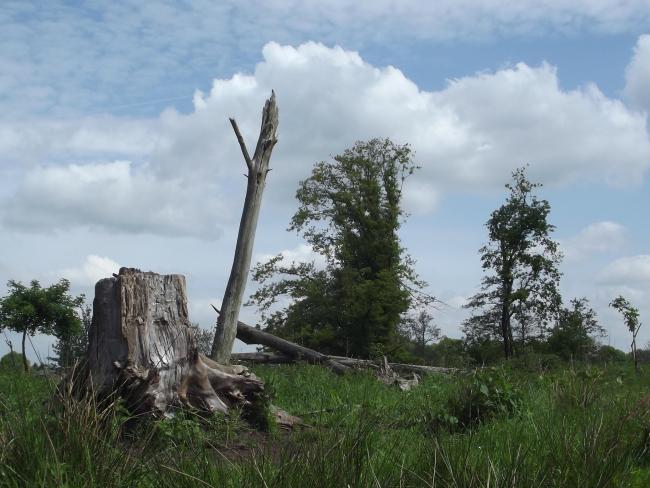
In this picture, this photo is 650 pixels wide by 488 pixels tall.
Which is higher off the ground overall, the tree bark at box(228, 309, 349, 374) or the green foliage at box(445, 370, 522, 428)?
the tree bark at box(228, 309, 349, 374)

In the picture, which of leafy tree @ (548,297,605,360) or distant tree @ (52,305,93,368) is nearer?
distant tree @ (52,305,93,368)

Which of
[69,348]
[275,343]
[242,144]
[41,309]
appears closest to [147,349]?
[69,348]

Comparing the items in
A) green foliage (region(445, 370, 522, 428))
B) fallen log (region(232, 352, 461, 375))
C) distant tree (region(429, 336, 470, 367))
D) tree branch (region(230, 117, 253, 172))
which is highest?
tree branch (region(230, 117, 253, 172))

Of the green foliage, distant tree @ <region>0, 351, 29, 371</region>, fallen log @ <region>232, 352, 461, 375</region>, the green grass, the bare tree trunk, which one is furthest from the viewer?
fallen log @ <region>232, 352, 461, 375</region>

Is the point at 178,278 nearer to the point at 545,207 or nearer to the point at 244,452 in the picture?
the point at 244,452

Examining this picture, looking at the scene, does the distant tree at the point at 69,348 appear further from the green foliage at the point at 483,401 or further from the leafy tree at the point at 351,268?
the leafy tree at the point at 351,268

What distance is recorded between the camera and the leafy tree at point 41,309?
21.6 meters

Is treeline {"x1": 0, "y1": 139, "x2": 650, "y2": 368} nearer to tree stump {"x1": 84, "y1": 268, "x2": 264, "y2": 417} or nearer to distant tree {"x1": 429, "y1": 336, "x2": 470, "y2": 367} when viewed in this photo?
distant tree {"x1": 429, "y1": 336, "x2": 470, "y2": 367}

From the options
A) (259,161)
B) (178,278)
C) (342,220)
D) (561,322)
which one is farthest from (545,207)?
(178,278)

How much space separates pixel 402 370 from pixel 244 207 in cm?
519

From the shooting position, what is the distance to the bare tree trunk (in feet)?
48.6

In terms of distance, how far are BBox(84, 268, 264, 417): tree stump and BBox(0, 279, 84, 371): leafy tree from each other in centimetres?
1448

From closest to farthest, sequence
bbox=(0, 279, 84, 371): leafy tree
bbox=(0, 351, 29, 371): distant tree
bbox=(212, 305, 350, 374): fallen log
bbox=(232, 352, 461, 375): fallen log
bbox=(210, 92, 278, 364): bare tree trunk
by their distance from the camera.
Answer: bbox=(0, 351, 29, 371): distant tree, bbox=(210, 92, 278, 364): bare tree trunk, bbox=(232, 352, 461, 375): fallen log, bbox=(212, 305, 350, 374): fallen log, bbox=(0, 279, 84, 371): leafy tree

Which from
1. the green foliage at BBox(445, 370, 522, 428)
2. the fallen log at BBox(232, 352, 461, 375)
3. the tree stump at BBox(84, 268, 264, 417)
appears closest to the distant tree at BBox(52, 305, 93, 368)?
the tree stump at BBox(84, 268, 264, 417)
